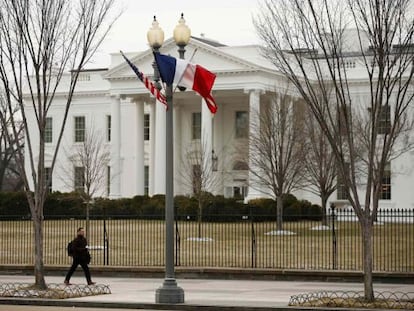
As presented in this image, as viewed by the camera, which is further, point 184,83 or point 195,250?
point 195,250

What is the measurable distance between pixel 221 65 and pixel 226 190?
30.8ft

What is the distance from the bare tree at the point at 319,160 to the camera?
5112cm

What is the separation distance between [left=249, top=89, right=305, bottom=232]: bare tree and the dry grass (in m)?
2.75

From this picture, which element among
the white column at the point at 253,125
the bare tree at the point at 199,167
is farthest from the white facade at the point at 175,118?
the bare tree at the point at 199,167

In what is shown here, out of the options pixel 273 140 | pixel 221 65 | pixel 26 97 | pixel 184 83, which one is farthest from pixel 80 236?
pixel 26 97

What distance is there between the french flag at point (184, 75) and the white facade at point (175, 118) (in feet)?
127

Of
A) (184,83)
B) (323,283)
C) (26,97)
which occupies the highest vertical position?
(26,97)

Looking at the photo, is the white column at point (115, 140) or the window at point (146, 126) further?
the window at point (146, 126)

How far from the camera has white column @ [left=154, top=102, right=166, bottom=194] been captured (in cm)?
7194

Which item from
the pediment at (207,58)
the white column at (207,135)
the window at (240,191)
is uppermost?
the pediment at (207,58)

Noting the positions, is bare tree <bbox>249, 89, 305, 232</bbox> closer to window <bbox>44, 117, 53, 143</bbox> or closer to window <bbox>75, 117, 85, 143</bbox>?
window <bbox>75, 117, 85, 143</bbox>

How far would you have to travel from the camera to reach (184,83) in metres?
24.2

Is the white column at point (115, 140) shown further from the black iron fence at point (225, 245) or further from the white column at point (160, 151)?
the black iron fence at point (225, 245)

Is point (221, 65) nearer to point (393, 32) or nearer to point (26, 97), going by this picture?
point (26, 97)
